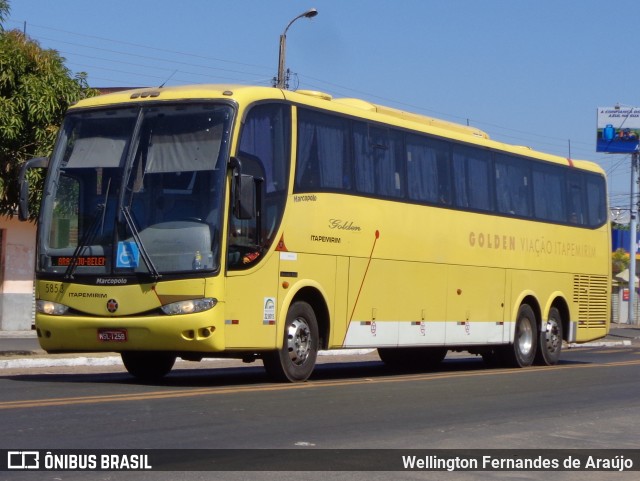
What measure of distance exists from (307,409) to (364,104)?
273 inches

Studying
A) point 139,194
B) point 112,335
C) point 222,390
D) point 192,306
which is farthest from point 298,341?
point 139,194

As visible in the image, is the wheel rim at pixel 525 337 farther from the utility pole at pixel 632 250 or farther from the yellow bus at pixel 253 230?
the utility pole at pixel 632 250

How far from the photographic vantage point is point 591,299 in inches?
941

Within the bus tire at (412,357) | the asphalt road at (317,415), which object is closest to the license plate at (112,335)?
the asphalt road at (317,415)

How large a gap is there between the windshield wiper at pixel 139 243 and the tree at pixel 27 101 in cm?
575

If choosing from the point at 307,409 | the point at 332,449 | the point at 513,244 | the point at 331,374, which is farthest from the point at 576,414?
the point at 513,244

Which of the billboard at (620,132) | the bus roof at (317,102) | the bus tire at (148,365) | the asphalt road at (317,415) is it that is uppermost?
the billboard at (620,132)

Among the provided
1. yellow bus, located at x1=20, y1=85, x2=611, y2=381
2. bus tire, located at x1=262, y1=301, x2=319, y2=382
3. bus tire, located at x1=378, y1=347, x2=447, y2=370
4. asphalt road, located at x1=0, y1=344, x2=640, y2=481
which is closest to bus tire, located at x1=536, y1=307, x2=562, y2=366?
bus tire, located at x1=378, y1=347, x2=447, y2=370

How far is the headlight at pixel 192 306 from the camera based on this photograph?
13773 millimetres

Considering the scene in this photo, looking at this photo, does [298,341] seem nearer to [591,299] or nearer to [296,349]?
[296,349]

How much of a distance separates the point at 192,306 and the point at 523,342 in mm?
9443

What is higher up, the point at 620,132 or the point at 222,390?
the point at 620,132

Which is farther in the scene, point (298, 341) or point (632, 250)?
point (632, 250)

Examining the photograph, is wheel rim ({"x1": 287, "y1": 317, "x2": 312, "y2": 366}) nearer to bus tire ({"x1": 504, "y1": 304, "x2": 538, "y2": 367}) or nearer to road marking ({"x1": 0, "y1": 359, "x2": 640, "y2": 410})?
road marking ({"x1": 0, "y1": 359, "x2": 640, "y2": 410})
